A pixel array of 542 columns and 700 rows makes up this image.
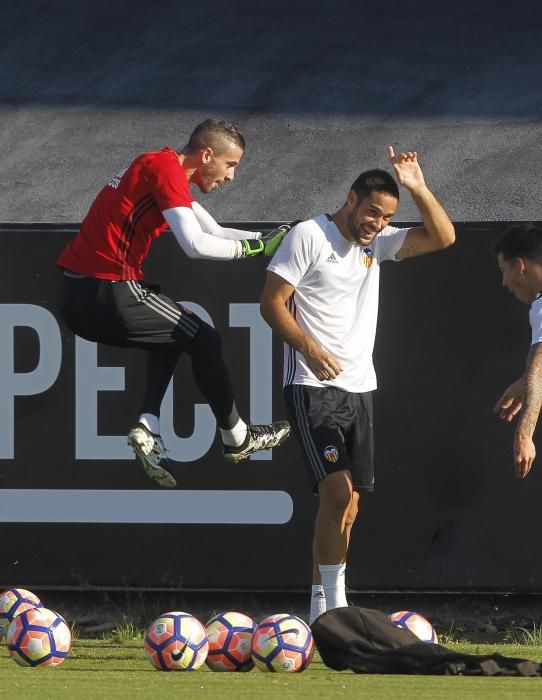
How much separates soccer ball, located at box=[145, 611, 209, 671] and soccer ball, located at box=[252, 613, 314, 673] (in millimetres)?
266

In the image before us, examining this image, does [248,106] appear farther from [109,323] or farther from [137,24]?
[109,323]

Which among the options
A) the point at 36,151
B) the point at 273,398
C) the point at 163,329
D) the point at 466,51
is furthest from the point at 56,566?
the point at 466,51

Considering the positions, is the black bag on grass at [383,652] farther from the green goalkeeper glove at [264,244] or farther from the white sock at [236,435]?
the green goalkeeper glove at [264,244]

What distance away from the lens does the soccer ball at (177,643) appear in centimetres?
653

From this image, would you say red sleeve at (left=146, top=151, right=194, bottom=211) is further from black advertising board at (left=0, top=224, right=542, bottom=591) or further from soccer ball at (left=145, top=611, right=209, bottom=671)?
soccer ball at (left=145, top=611, right=209, bottom=671)

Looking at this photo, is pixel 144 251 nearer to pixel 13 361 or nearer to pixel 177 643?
pixel 13 361

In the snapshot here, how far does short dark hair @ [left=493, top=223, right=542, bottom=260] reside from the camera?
687cm

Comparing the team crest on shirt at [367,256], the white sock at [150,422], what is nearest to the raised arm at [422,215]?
the team crest on shirt at [367,256]

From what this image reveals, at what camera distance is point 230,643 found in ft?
21.9

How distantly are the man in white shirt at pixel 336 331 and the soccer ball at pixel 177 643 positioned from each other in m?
1.10

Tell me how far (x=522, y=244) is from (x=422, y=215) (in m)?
Answer: 0.92

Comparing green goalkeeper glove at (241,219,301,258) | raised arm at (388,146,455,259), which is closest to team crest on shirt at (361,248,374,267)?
raised arm at (388,146,455,259)

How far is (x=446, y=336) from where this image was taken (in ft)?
28.9

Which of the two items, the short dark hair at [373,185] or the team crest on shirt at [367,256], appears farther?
the team crest on shirt at [367,256]
